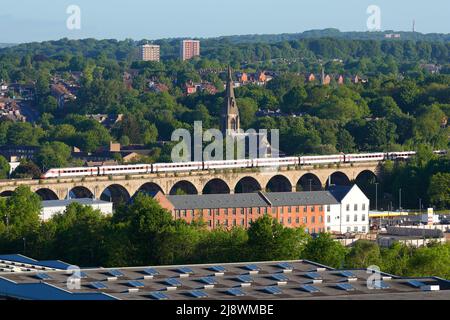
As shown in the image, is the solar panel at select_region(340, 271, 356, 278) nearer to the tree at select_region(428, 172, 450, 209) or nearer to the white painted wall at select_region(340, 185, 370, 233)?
the white painted wall at select_region(340, 185, 370, 233)

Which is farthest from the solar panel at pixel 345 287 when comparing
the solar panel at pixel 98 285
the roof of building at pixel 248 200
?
the roof of building at pixel 248 200

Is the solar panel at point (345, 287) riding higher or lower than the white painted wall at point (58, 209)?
higher

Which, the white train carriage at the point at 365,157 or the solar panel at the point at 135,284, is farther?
the white train carriage at the point at 365,157

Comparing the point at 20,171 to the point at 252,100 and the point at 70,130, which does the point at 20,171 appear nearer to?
the point at 70,130

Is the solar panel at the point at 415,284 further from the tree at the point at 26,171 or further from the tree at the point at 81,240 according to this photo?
the tree at the point at 26,171

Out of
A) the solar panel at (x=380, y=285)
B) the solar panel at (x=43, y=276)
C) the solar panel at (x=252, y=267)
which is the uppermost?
the solar panel at (x=252, y=267)

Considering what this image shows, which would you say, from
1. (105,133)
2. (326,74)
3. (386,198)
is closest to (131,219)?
(386,198)

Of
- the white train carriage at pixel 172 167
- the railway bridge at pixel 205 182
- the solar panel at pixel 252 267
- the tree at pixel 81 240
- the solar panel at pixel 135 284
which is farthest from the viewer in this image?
the white train carriage at pixel 172 167
